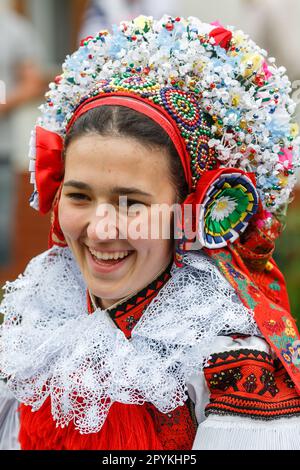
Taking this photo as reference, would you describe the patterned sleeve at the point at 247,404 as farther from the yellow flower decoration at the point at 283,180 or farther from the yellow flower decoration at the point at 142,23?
the yellow flower decoration at the point at 142,23

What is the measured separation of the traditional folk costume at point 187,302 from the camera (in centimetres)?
197

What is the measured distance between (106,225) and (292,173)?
0.62 meters

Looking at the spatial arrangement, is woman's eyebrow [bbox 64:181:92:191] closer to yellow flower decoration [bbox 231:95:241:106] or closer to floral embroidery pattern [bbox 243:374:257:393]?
yellow flower decoration [bbox 231:95:241:106]

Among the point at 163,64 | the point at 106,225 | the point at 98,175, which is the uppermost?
the point at 163,64

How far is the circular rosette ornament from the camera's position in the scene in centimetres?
204

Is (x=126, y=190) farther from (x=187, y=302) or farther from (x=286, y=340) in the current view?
(x=286, y=340)

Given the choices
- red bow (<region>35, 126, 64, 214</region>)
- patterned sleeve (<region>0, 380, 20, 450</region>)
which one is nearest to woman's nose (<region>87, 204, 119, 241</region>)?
red bow (<region>35, 126, 64, 214</region>)

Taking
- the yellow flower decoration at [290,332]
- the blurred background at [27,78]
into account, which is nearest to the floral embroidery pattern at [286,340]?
the yellow flower decoration at [290,332]

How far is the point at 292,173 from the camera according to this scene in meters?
2.25

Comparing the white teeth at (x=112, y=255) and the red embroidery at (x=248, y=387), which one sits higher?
the white teeth at (x=112, y=255)

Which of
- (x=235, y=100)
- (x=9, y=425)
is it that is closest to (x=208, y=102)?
(x=235, y=100)

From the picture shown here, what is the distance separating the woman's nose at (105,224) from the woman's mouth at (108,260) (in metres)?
0.07
